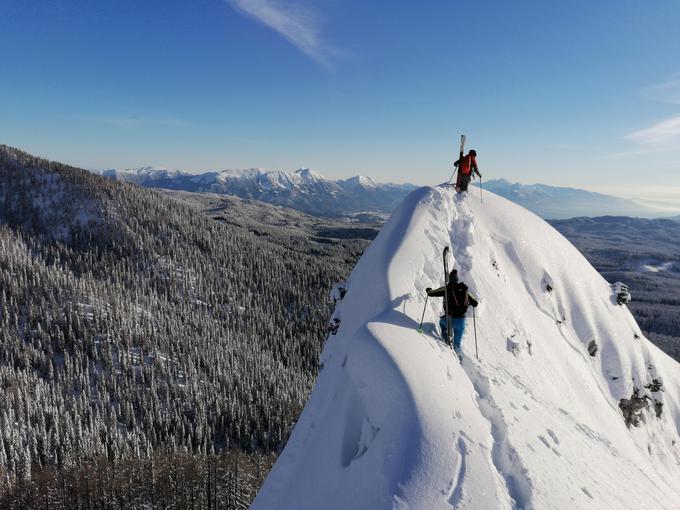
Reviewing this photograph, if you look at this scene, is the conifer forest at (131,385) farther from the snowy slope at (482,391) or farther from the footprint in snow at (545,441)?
the footprint in snow at (545,441)

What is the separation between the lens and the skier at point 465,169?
86.5ft

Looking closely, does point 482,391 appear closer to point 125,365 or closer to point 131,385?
point 131,385

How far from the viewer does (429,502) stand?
758cm

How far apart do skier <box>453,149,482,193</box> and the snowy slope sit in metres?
1.12

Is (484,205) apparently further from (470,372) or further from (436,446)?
(436,446)

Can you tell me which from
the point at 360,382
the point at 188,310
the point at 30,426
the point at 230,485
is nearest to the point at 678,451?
the point at 360,382

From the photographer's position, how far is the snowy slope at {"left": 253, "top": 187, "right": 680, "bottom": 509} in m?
8.87

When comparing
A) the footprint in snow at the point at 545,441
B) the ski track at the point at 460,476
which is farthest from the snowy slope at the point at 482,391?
the footprint in snow at the point at 545,441

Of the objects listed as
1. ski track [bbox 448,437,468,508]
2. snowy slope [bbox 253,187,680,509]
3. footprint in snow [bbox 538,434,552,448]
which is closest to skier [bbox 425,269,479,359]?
snowy slope [bbox 253,187,680,509]

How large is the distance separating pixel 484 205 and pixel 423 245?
10216mm

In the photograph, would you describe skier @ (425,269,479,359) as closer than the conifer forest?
Yes

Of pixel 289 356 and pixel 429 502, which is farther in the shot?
pixel 289 356

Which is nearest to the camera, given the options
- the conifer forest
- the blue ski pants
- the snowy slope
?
the snowy slope

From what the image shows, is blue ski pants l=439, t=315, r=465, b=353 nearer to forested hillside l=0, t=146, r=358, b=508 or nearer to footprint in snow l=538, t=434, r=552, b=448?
footprint in snow l=538, t=434, r=552, b=448
